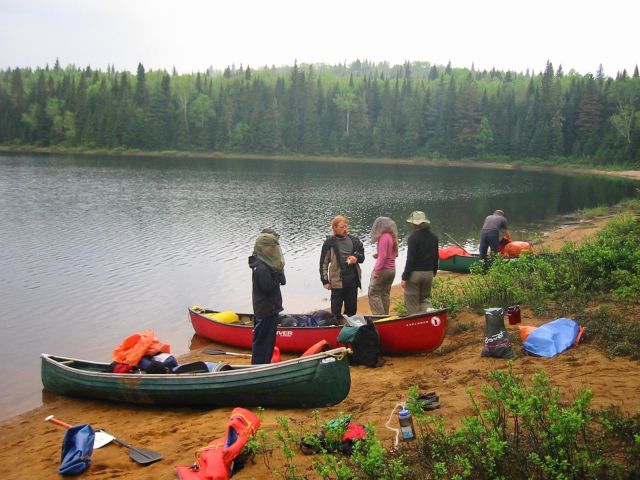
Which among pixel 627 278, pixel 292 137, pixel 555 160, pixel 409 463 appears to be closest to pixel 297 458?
pixel 409 463

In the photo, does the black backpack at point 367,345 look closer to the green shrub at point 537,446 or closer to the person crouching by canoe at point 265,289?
the person crouching by canoe at point 265,289

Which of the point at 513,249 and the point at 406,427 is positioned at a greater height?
the point at 406,427

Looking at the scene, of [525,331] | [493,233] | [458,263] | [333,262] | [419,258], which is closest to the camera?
[525,331]

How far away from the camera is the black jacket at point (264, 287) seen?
24.4 ft

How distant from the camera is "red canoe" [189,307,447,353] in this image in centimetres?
842

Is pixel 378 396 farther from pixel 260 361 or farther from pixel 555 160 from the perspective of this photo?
pixel 555 160

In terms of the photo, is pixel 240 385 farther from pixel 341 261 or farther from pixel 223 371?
pixel 341 261

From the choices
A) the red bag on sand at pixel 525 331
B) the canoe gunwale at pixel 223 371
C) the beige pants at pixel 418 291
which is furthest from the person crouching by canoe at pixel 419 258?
the canoe gunwale at pixel 223 371

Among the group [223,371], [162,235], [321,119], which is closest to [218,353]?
[223,371]

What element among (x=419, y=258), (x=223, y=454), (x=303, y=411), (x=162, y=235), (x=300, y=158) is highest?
(x=419, y=258)

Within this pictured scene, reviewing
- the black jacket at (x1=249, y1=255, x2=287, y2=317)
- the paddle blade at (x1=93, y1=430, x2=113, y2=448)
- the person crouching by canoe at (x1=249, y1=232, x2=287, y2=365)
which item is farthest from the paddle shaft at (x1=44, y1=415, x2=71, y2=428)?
the black jacket at (x1=249, y1=255, x2=287, y2=317)

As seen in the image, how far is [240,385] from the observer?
7109 millimetres

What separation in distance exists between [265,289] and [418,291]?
9.58ft

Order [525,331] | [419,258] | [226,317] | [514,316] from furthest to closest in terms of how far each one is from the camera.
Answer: [226,317]
[419,258]
[514,316]
[525,331]
